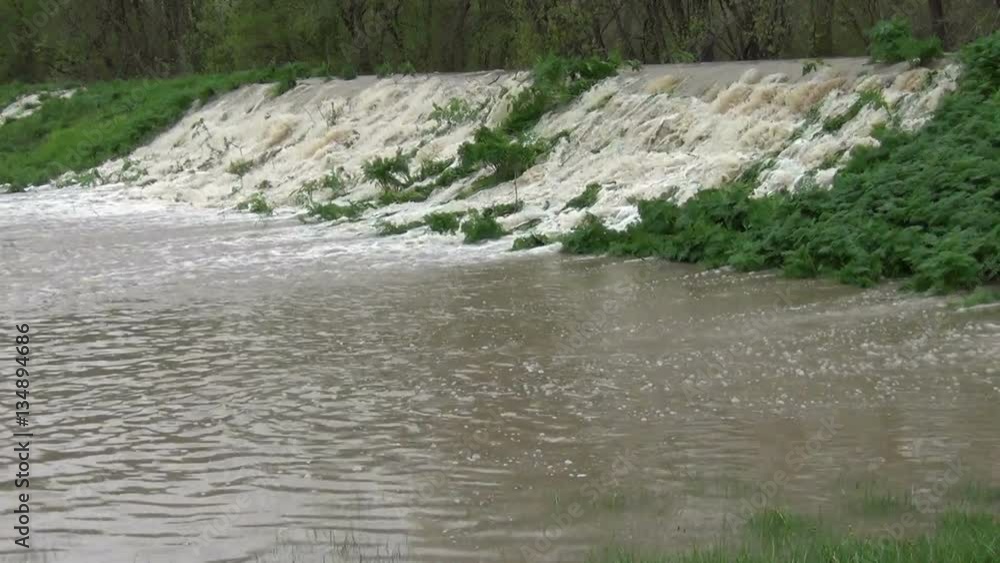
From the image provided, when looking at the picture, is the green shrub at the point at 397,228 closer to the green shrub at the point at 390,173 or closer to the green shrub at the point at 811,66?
the green shrub at the point at 390,173

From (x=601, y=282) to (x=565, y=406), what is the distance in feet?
15.8

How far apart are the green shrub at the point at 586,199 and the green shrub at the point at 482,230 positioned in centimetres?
102

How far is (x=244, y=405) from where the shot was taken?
8617mm

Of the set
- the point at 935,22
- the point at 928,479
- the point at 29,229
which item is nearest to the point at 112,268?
the point at 29,229

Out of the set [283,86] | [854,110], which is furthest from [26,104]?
[854,110]

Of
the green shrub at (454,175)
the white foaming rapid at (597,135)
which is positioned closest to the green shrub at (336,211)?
the white foaming rapid at (597,135)

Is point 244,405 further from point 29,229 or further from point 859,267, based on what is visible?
point 29,229

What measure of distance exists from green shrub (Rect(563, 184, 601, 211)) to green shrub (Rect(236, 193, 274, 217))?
21.1ft

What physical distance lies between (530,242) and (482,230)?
881 mm

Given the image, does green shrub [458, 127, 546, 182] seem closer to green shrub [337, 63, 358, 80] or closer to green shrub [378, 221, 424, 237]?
green shrub [378, 221, 424, 237]

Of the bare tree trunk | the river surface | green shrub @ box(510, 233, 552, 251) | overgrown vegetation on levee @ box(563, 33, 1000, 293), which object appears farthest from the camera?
the bare tree trunk

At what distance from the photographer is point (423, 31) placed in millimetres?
38750

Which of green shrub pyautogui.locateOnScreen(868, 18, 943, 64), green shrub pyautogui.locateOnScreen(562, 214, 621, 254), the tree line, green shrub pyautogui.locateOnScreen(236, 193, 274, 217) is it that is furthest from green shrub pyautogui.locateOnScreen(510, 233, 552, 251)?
the tree line

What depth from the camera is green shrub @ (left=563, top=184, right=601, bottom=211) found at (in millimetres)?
16609
